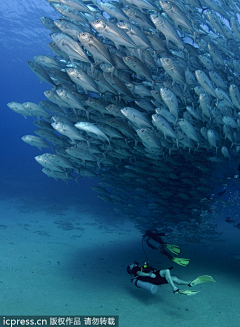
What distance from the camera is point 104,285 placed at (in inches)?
217

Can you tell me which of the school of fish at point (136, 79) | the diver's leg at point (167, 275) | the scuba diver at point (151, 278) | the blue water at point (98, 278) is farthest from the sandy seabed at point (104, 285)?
the school of fish at point (136, 79)

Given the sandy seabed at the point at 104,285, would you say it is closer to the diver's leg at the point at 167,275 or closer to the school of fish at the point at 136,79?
the diver's leg at the point at 167,275

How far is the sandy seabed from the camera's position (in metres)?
4.09

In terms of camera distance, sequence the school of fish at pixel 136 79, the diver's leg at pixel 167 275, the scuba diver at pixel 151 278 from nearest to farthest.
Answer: the diver's leg at pixel 167 275 → the scuba diver at pixel 151 278 → the school of fish at pixel 136 79

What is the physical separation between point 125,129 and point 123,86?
3.72 feet

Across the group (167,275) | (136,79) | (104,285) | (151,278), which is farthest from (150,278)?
(136,79)

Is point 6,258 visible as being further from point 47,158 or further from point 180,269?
point 180,269

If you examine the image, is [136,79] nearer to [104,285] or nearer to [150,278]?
[150,278]

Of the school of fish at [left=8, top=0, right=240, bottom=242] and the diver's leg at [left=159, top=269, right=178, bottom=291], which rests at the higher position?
the school of fish at [left=8, top=0, right=240, bottom=242]

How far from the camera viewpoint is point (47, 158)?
6.29 m

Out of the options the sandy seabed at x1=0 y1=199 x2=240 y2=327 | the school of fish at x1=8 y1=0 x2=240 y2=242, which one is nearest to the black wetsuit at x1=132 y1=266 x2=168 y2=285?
the sandy seabed at x1=0 y1=199 x2=240 y2=327

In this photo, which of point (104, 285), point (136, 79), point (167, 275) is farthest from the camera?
point (136, 79)

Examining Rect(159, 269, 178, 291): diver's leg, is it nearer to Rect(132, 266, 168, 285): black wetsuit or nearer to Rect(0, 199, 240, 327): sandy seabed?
Rect(132, 266, 168, 285): black wetsuit

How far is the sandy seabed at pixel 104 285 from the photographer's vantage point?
13.4ft
